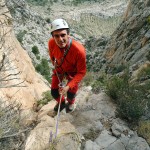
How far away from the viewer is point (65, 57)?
18.1 ft

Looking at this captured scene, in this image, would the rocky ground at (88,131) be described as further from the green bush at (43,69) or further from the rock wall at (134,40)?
the green bush at (43,69)

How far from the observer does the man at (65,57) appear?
5199mm

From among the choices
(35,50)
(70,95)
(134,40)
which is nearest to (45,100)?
(70,95)

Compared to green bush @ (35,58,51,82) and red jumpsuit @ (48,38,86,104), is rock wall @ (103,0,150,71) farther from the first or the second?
green bush @ (35,58,51,82)

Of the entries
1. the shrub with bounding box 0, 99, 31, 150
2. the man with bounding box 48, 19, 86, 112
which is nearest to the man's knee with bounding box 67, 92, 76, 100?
the man with bounding box 48, 19, 86, 112

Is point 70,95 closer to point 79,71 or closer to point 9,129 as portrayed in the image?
point 79,71

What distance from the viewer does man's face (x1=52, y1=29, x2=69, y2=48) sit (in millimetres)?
5152

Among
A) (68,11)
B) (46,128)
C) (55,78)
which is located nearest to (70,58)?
(55,78)

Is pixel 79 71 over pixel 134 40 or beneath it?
over

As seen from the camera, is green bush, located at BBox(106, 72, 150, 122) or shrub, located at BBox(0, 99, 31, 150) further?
green bush, located at BBox(106, 72, 150, 122)

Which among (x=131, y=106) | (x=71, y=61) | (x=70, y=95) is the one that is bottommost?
(x=131, y=106)

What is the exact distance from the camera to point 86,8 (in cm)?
11188

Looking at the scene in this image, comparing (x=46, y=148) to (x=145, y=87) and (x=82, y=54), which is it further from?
(x=145, y=87)

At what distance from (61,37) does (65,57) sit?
Result: 1.49 feet
